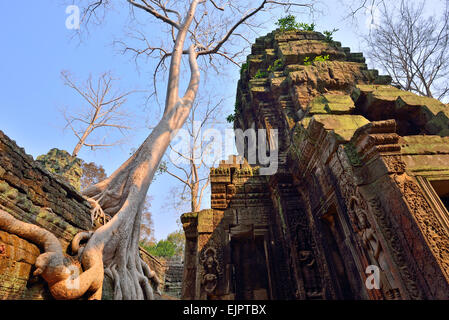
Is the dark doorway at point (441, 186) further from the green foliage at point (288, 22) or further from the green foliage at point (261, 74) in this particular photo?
the green foliage at point (288, 22)

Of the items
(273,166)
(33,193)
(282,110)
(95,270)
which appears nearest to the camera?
(95,270)

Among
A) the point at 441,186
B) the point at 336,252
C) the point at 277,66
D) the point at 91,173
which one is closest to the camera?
the point at 441,186

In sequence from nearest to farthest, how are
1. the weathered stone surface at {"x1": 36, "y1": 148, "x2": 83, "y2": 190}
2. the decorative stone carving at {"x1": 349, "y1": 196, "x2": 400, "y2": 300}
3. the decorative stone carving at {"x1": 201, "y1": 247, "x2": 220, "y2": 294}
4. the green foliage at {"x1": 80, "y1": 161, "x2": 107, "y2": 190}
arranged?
the decorative stone carving at {"x1": 349, "y1": 196, "x2": 400, "y2": 300}, the decorative stone carving at {"x1": 201, "y1": 247, "x2": 220, "y2": 294}, the weathered stone surface at {"x1": 36, "y1": 148, "x2": 83, "y2": 190}, the green foliage at {"x1": 80, "y1": 161, "x2": 107, "y2": 190}

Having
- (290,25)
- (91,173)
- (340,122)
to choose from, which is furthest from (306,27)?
(91,173)

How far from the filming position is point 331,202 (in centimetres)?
348

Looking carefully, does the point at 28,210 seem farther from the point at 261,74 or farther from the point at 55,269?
the point at 261,74

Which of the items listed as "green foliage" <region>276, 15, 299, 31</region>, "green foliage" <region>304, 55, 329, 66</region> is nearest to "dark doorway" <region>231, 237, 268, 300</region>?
"green foliage" <region>304, 55, 329, 66</region>

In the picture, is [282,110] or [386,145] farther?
[282,110]

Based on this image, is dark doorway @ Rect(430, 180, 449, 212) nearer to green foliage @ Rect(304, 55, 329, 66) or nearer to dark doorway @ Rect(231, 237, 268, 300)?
dark doorway @ Rect(231, 237, 268, 300)

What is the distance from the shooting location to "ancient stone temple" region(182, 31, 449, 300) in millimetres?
2320
